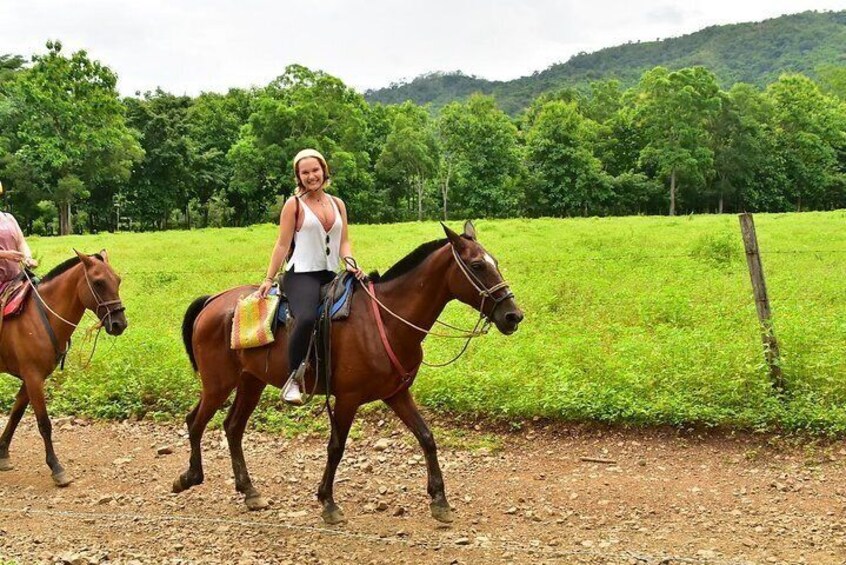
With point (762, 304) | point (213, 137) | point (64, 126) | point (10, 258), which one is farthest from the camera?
point (213, 137)

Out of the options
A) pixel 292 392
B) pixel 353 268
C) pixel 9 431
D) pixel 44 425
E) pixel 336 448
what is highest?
pixel 353 268

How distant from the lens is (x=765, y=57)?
620ft

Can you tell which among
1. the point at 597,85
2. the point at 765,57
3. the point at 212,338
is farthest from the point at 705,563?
the point at 765,57

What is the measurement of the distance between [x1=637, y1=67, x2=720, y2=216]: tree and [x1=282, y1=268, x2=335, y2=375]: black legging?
5097cm

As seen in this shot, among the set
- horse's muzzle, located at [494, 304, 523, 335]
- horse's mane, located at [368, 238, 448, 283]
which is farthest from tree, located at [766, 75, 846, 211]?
horse's muzzle, located at [494, 304, 523, 335]

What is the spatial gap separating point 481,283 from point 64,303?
4.50 meters

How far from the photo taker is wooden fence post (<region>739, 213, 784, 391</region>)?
7.21 meters

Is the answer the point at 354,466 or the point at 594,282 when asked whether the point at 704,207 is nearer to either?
the point at 594,282

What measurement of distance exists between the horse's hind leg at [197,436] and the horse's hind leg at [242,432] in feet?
0.51

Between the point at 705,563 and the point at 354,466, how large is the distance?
344 cm

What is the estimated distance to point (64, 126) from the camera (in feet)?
138

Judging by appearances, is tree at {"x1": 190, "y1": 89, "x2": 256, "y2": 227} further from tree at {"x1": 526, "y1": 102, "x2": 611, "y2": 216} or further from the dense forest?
tree at {"x1": 526, "y1": 102, "x2": 611, "y2": 216}

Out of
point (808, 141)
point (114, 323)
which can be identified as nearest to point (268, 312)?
point (114, 323)

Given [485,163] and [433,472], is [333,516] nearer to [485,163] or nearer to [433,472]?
[433,472]
